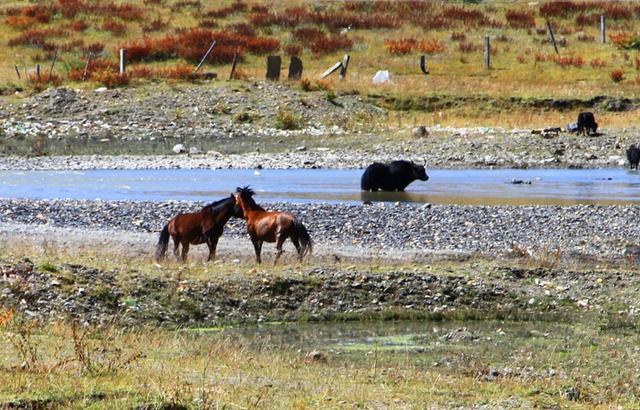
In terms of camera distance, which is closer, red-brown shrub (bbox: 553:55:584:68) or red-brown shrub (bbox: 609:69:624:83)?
red-brown shrub (bbox: 609:69:624:83)

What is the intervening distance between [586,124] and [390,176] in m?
8.62

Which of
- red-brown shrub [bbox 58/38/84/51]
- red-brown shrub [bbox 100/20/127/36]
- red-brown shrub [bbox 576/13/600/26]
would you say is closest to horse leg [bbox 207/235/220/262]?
red-brown shrub [bbox 58/38/84/51]

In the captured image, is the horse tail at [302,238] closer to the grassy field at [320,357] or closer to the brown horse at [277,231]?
the brown horse at [277,231]

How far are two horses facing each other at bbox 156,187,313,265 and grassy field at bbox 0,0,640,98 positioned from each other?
25.3 meters

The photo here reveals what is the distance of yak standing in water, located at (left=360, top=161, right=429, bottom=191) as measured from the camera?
90.0 feet

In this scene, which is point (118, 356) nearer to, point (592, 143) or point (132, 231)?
point (132, 231)

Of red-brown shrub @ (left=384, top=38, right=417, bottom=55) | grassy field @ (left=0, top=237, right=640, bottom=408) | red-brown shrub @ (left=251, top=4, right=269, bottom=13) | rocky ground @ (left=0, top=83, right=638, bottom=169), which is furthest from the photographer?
red-brown shrub @ (left=251, top=4, right=269, bottom=13)

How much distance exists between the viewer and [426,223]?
20953 mm

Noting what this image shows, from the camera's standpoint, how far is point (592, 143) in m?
33.6

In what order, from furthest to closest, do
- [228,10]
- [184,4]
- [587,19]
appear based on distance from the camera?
[184,4] → [228,10] → [587,19]

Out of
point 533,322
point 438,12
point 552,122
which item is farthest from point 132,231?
point 438,12

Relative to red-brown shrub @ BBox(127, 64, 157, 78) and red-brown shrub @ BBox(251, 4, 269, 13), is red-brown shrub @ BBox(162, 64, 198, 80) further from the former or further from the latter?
red-brown shrub @ BBox(251, 4, 269, 13)

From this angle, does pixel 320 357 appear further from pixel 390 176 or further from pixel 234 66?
pixel 234 66

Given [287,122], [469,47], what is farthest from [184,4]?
[287,122]
